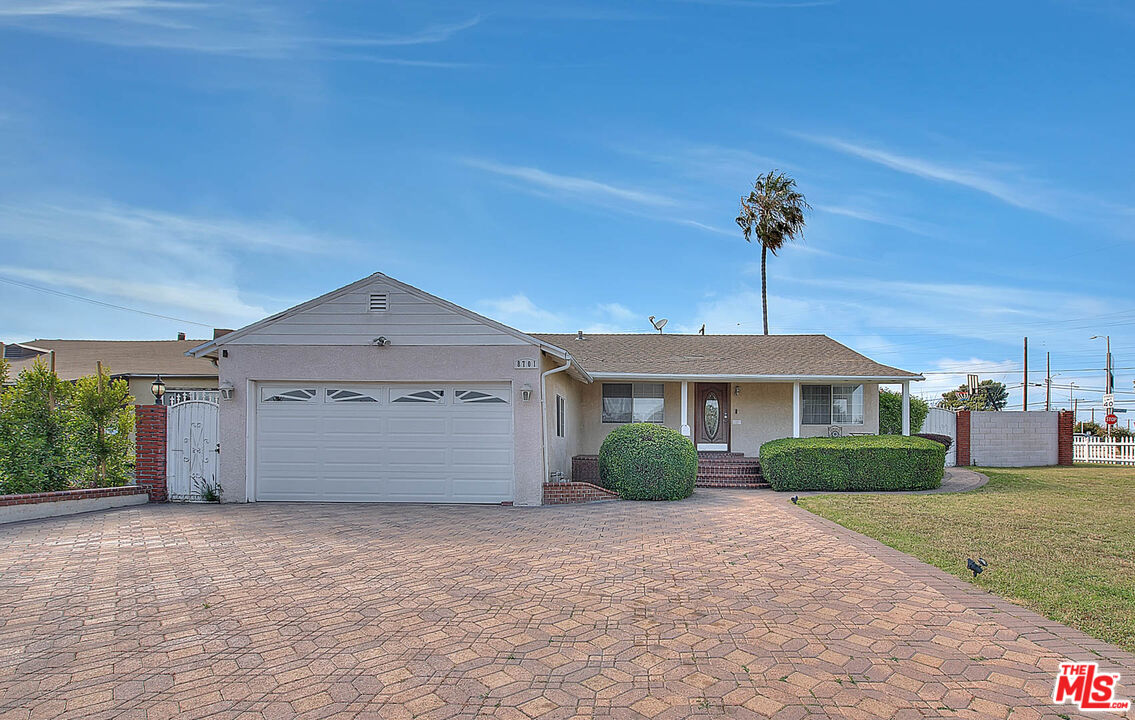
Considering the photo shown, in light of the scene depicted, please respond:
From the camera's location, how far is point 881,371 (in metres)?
16.0

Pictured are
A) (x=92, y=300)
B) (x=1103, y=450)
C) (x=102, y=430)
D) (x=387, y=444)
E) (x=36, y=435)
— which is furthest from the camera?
(x=92, y=300)

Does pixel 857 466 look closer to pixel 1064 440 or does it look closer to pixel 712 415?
pixel 712 415

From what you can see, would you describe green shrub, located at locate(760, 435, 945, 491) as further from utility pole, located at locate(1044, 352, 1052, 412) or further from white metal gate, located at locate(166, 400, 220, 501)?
utility pole, located at locate(1044, 352, 1052, 412)

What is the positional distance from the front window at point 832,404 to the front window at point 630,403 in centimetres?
387

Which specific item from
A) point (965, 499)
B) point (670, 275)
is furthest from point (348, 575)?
point (670, 275)

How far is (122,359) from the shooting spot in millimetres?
20219

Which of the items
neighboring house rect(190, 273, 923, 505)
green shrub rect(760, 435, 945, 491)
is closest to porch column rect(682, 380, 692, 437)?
green shrub rect(760, 435, 945, 491)

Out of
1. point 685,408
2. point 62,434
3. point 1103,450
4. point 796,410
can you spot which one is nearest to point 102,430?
point 62,434

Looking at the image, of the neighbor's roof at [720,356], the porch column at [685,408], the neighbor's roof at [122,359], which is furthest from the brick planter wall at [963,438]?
the neighbor's roof at [122,359]

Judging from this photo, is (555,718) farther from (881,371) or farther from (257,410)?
(881,371)

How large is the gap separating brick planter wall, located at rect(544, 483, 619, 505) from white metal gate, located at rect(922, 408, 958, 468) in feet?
46.2

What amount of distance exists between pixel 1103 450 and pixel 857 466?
15.4 m

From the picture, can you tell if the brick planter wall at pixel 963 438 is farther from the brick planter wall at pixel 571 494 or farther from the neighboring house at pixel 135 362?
the neighboring house at pixel 135 362

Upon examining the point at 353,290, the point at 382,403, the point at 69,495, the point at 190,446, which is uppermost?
the point at 353,290
